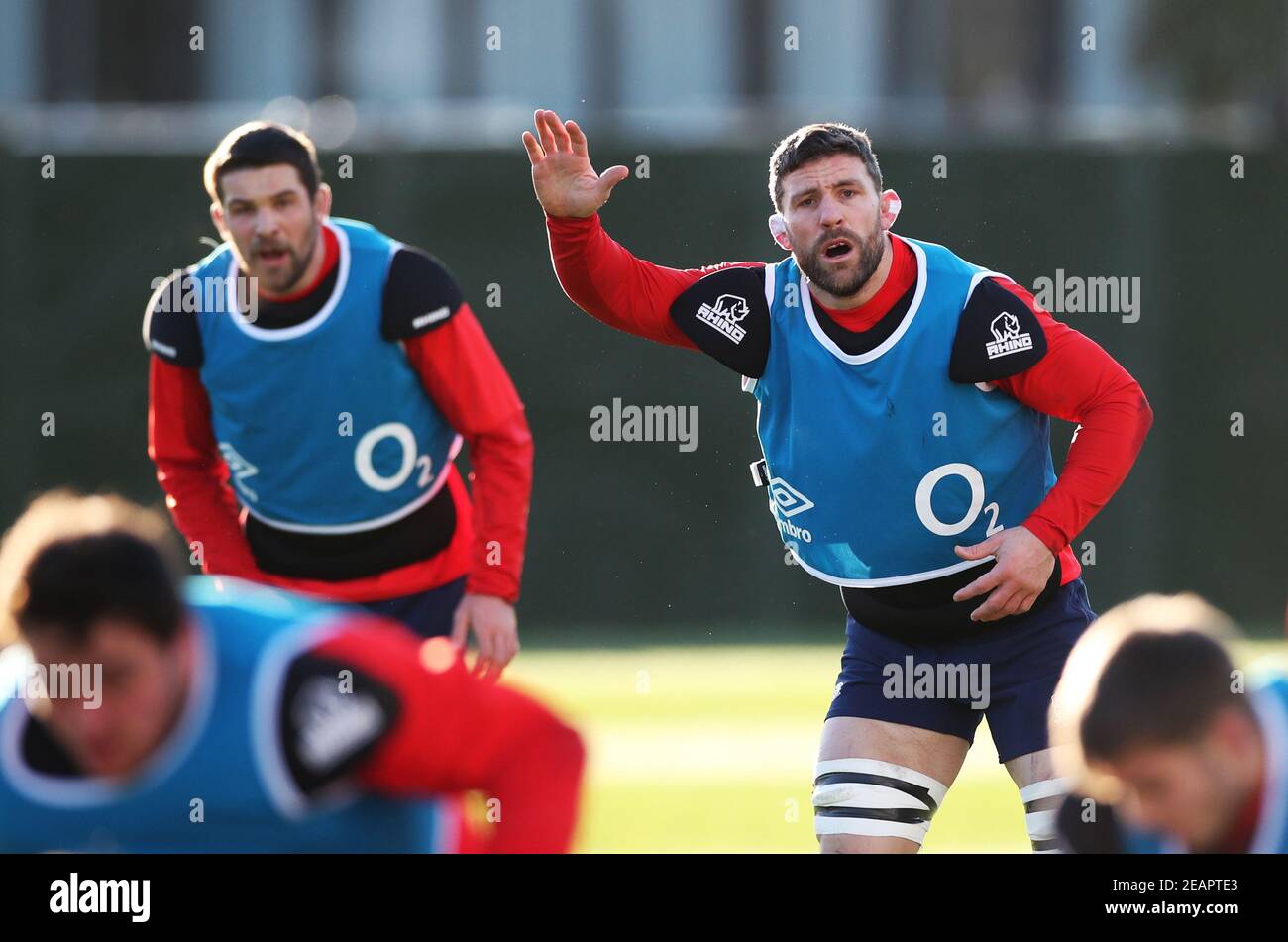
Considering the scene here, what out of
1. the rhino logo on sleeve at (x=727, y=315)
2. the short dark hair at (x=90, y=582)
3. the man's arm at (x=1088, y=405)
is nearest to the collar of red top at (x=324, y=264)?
the rhino logo on sleeve at (x=727, y=315)

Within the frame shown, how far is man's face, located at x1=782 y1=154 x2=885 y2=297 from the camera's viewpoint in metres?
5.48

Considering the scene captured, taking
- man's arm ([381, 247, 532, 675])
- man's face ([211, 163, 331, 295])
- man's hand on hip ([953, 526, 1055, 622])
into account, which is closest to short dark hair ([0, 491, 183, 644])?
man's arm ([381, 247, 532, 675])

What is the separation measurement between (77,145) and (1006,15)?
32.9ft

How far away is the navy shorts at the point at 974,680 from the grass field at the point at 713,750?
1.10 m

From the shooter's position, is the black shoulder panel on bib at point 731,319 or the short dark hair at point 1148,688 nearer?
the short dark hair at point 1148,688

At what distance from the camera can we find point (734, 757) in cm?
1047

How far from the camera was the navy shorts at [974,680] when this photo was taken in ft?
18.0

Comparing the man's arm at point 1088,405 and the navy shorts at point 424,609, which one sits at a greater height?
the man's arm at point 1088,405

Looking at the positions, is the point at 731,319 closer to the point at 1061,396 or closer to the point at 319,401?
the point at 1061,396

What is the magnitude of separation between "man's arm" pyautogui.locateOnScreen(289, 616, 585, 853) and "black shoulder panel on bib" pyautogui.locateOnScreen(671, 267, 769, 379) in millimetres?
2240

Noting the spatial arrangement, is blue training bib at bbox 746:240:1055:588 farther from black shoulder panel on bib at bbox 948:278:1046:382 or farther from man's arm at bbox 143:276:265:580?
man's arm at bbox 143:276:265:580

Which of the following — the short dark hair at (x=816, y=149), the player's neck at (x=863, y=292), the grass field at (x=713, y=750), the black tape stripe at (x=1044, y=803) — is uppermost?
the short dark hair at (x=816, y=149)

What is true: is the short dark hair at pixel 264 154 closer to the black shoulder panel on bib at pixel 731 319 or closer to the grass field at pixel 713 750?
the black shoulder panel on bib at pixel 731 319
